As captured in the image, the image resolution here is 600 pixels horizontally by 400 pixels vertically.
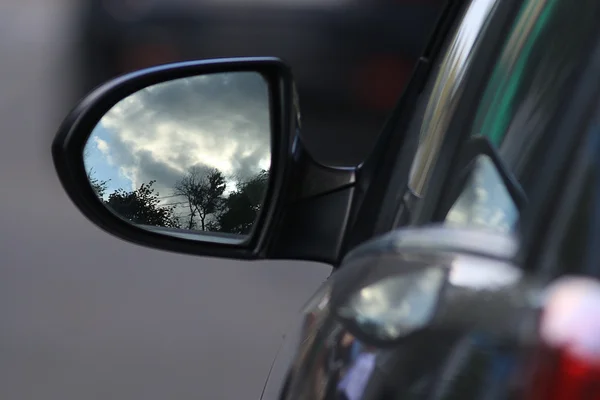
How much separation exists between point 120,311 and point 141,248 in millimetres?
558

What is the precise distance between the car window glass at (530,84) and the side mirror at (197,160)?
1.56 ft

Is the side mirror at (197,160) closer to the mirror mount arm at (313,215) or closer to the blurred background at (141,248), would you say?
the mirror mount arm at (313,215)

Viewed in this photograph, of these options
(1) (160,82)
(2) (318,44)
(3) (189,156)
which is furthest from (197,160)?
(2) (318,44)

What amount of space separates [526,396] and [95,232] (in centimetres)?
458

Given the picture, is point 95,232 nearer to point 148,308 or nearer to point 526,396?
Answer: point 148,308

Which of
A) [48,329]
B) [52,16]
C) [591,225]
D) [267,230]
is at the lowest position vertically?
[48,329]

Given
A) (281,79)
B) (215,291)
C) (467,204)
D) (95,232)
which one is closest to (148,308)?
(215,291)

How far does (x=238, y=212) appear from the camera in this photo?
1.39 m

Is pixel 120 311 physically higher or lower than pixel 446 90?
lower

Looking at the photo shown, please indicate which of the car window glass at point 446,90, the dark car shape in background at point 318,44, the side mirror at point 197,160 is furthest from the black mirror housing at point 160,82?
the dark car shape in background at point 318,44

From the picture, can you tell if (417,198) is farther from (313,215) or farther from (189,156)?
(189,156)

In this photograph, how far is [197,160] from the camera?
4.66 feet

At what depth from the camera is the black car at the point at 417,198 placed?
26.7 inches

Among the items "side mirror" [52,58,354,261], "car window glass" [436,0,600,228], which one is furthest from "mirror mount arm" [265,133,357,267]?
"car window glass" [436,0,600,228]
